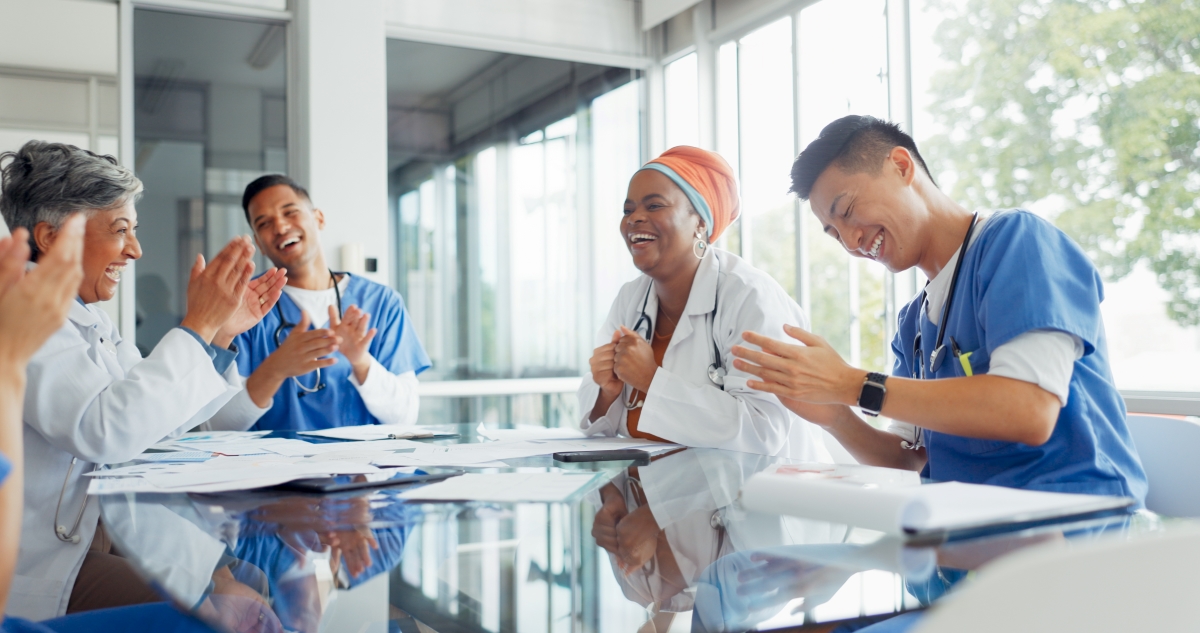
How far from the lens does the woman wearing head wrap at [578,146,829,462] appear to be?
1.90m

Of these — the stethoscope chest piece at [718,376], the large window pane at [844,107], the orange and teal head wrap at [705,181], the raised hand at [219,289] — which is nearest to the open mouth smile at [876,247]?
the stethoscope chest piece at [718,376]

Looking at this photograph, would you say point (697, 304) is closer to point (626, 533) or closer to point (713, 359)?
point (713, 359)

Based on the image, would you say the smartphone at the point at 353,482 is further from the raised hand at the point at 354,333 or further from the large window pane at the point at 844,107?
the large window pane at the point at 844,107

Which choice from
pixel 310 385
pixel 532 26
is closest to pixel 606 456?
pixel 310 385

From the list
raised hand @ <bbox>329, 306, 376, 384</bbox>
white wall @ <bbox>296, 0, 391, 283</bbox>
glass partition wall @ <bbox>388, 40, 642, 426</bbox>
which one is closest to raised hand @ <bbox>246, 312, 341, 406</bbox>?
raised hand @ <bbox>329, 306, 376, 384</bbox>

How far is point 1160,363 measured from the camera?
2.66m

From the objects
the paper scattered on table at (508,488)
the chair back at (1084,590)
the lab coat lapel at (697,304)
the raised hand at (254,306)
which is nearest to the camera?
the chair back at (1084,590)

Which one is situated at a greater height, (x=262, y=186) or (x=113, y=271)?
(x=262, y=186)

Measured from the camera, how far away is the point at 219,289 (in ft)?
5.32

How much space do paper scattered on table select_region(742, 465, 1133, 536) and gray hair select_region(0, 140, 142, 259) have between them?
4.56 ft

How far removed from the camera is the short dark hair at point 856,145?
163 centimetres

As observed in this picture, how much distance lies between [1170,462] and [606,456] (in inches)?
38.6

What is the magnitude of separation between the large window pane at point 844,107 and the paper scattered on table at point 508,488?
2.45 m

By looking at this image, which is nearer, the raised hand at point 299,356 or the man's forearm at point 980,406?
the man's forearm at point 980,406
